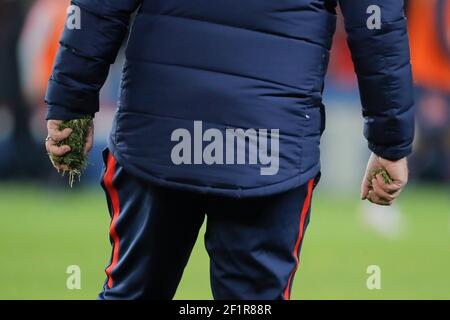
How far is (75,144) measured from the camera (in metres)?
3.00

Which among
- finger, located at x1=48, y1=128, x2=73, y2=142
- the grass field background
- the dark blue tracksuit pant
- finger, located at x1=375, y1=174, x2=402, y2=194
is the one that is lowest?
the grass field background

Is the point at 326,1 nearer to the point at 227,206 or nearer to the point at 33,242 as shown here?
the point at 227,206

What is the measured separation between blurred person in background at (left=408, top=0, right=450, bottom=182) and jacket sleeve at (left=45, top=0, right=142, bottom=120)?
549 cm

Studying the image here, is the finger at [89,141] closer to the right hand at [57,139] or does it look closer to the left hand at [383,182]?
the right hand at [57,139]

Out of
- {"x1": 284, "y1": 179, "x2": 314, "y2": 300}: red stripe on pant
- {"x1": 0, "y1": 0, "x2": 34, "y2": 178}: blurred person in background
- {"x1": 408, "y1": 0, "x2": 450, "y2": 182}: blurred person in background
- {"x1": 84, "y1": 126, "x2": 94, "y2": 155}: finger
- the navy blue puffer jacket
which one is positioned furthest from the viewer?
{"x1": 0, "y1": 0, "x2": 34, "y2": 178}: blurred person in background

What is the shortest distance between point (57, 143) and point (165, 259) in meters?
0.42

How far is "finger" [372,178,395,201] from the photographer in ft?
9.96

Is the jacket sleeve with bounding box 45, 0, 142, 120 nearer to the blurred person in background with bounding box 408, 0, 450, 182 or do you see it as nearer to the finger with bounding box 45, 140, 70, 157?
the finger with bounding box 45, 140, 70, 157

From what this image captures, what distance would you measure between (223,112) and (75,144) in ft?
1.43

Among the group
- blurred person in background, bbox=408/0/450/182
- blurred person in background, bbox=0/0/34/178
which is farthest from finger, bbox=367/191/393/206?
blurred person in background, bbox=0/0/34/178

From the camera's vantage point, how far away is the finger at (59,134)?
2959mm

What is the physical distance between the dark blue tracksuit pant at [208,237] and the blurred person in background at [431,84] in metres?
5.45

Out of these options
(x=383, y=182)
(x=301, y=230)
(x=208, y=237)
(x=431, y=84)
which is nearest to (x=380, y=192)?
(x=383, y=182)

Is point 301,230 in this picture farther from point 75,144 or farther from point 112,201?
point 75,144
